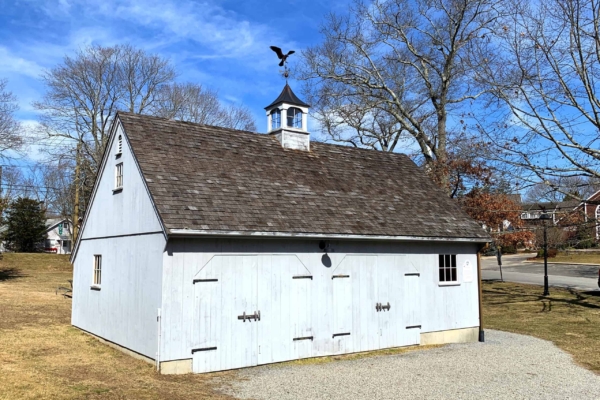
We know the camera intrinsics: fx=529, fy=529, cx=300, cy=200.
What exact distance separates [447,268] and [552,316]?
7886mm

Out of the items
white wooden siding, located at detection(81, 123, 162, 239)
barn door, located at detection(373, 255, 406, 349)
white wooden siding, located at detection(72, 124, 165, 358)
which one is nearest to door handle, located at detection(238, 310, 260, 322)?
white wooden siding, located at detection(72, 124, 165, 358)

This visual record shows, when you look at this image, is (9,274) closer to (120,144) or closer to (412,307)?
(120,144)

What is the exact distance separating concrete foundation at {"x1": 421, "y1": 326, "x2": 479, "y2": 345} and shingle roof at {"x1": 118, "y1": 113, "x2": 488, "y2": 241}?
254 centimetres

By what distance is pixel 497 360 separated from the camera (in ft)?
38.8

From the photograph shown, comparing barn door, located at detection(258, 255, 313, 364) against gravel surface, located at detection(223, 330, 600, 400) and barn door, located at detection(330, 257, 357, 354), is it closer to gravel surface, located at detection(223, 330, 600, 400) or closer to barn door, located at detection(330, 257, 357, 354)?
gravel surface, located at detection(223, 330, 600, 400)

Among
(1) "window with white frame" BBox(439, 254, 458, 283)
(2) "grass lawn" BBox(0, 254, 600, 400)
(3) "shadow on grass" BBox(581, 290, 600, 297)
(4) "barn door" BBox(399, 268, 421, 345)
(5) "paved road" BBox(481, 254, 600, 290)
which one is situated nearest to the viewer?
(2) "grass lawn" BBox(0, 254, 600, 400)

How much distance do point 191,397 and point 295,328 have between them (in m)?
3.54

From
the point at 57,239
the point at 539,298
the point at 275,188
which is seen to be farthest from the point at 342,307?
the point at 57,239

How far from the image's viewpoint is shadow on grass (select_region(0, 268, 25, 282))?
2843cm

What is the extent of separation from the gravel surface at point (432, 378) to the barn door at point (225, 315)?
0.55 meters

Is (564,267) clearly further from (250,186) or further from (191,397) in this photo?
(191,397)

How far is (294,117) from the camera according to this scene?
1552 cm

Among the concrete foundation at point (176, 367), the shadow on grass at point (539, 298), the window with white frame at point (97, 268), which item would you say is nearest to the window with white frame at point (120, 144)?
the window with white frame at point (97, 268)

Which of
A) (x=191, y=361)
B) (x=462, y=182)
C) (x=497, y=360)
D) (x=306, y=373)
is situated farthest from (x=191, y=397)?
(x=462, y=182)
